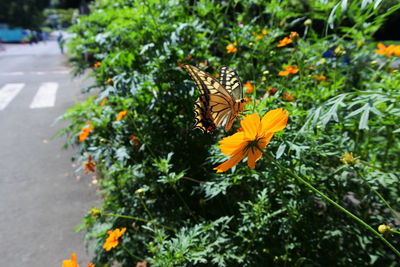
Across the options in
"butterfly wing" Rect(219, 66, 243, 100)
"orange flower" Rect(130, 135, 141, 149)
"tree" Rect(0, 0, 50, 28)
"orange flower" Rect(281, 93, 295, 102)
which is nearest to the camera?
"butterfly wing" Rect(219, 66, 243, 100)

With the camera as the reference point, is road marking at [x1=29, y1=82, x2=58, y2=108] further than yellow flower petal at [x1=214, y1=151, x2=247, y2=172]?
Yes

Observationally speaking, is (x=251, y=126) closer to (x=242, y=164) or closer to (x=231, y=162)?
(x=231, y=162)

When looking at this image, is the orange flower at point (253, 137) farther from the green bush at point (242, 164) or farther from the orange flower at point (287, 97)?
the orange flower at point (287, 97)

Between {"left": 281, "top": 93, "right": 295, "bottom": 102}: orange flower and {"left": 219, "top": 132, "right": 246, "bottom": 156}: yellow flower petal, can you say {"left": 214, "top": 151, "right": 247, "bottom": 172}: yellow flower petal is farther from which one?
{"left": 281, "top": 93, "right": 295, "bottom": 102}: orange flower

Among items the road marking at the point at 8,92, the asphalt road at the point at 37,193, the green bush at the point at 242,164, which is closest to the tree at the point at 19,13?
the road marking at the point at 8,92

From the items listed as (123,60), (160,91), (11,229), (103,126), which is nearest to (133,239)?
(103,126)

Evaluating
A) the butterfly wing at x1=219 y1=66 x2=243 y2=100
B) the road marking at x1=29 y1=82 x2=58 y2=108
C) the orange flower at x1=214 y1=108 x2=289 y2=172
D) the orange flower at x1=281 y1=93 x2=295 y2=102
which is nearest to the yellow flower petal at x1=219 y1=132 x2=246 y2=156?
the orange flower at x1=214 y1=108 x2=289 y2=172

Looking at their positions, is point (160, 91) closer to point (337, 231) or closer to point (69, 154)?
point (337, 231)
